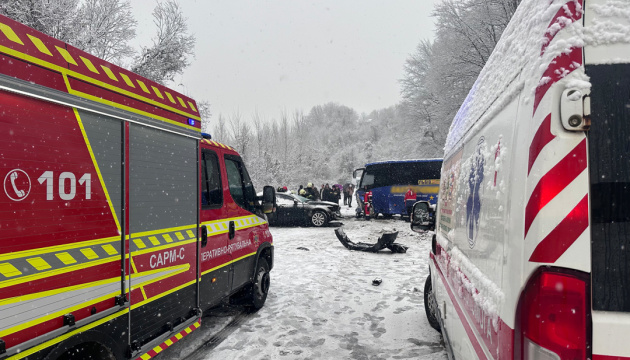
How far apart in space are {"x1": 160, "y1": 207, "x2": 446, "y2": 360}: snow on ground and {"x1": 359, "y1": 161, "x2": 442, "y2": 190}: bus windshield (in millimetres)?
9454

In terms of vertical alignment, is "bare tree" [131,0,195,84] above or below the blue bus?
above

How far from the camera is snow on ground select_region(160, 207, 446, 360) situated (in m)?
4.09

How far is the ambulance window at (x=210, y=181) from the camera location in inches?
161

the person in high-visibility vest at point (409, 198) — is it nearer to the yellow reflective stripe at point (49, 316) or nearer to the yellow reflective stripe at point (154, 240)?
the yellow reflective stripe at point (154, 240)

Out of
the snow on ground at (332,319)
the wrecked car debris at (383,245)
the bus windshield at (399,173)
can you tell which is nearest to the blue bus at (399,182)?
the bus windshield at (399,173)

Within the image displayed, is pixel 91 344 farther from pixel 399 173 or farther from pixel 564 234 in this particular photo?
pixel 399 173

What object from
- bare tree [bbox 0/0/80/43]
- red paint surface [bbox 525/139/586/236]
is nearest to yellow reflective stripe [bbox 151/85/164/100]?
red paint surface [bbox 525/139/586/236]

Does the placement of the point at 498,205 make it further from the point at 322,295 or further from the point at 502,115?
the point at 322,295

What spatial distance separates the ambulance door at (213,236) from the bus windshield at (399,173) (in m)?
14.5

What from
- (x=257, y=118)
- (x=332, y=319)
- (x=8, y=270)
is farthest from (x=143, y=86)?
(x=257, y=118)

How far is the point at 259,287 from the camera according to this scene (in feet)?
17.8

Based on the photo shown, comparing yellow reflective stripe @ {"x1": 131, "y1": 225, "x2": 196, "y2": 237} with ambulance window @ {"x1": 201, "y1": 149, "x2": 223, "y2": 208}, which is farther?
ambulance window @ {"x1": 201, "y1": 149, "x2": 223, "y2": 208}

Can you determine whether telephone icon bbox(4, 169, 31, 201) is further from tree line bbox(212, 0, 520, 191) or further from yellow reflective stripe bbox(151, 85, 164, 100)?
tree line bbox(212, 0, 520, 191)

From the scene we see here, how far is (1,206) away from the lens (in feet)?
5.93
